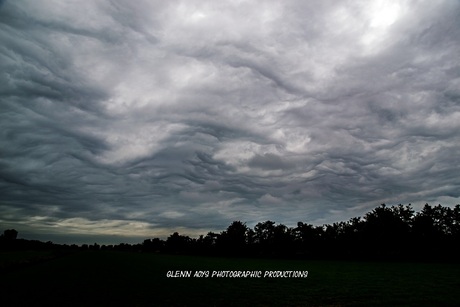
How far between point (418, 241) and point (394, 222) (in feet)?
32.5

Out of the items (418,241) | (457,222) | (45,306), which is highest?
(457,222)

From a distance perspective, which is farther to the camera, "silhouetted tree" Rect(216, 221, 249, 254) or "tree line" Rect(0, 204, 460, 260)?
"silhouetted tree" Rect(216, 221, 249, 254)

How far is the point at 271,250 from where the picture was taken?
160 meters

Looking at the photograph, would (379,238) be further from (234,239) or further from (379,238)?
(234,239)

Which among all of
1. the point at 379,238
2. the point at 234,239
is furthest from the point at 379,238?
the point at 234,239

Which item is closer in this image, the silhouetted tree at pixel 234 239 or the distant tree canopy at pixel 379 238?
the distant tree canopy at pixel 379 238

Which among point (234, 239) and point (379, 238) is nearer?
point (379, 238)

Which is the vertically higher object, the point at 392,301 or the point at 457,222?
the point at 457,222

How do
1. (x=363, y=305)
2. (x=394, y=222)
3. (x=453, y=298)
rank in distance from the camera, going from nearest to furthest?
(x=363, y=305) < (x=453, y=298) < (x=394, y=222)

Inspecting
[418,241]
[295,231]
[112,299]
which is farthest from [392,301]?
[295,231]

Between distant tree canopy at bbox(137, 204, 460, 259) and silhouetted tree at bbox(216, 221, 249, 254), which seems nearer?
distant tree canopy at bbox(137, 204, 460, 259)

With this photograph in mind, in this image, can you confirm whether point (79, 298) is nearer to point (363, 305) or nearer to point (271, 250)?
point (363, 305)

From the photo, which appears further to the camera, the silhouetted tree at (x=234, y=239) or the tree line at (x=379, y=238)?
the silhouetted tree at (x=234, y=239)

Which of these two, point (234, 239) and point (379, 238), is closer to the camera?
point (379, 238)
